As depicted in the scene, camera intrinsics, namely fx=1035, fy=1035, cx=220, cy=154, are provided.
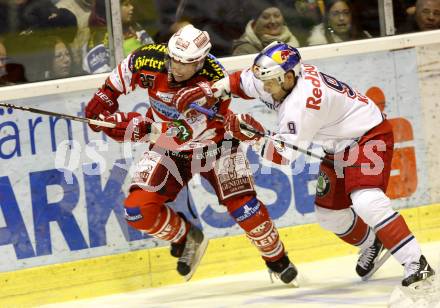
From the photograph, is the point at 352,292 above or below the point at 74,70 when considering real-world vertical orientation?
below

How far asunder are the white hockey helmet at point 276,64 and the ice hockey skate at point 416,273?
1.09 m

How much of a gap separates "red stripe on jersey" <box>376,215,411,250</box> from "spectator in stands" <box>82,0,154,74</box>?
2.00 metres

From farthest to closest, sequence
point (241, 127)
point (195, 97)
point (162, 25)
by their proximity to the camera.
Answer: point (162, 25), point (195, 97), point (241, 127)

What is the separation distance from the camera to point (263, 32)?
6438 millimetres

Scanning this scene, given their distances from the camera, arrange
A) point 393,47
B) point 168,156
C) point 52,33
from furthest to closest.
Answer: point 393,47, point 52,33, point 168,156

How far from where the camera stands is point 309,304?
5238mm

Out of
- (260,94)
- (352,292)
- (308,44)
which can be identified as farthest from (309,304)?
(308,44)

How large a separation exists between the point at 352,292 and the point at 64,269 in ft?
5.61

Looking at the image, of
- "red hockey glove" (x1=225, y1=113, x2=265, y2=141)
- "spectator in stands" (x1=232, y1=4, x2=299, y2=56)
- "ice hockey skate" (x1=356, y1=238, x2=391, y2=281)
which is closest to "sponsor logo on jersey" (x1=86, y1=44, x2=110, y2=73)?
"spectator in stands" (x1=232, y1=4, x2=299, y2=56)

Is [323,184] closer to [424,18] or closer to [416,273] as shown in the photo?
[416,273]

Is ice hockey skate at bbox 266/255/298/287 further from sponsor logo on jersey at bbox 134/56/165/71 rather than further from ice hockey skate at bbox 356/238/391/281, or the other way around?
sponsor logo on jersey at bbox 134/56/165/71

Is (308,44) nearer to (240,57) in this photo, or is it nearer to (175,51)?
(240,57)

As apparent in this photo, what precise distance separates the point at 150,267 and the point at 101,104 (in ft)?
3.61

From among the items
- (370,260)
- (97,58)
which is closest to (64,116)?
(97,58)
